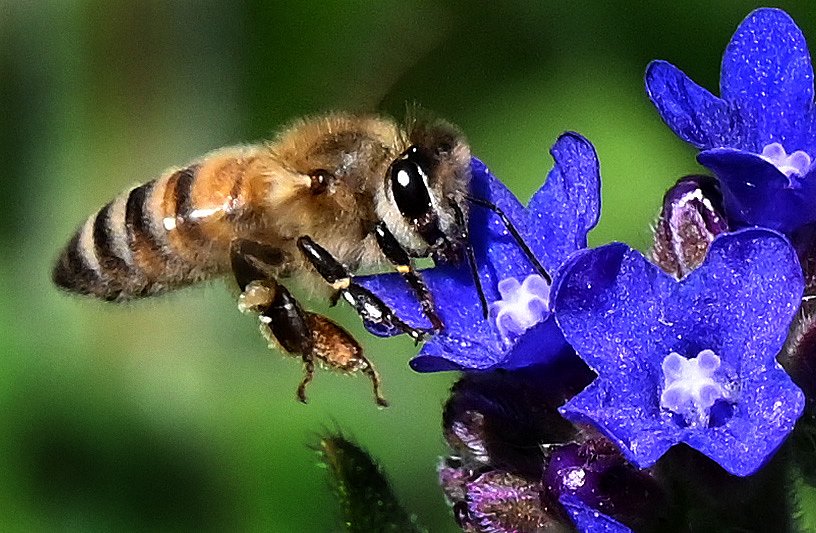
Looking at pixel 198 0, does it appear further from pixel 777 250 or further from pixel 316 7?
pixel 777 250

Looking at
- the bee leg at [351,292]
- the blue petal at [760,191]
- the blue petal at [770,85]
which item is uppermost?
the bee leg at [351,292]

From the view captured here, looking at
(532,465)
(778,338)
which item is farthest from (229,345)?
(778,338)

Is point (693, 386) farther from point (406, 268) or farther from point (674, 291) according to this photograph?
point (406, 268)

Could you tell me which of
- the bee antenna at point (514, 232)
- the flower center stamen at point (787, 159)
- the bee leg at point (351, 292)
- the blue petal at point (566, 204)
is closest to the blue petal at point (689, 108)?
the flower center stamen at point (787, 159)

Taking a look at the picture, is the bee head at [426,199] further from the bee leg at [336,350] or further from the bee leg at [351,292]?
the bee leg at [336,350]

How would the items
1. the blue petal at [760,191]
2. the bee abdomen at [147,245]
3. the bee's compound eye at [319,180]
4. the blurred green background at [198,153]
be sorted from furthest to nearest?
the blurred green background at [198,153]
the bee abdomen at [147,245]
the bee's compound eye at [319,180]
the blue petal at [760,191]

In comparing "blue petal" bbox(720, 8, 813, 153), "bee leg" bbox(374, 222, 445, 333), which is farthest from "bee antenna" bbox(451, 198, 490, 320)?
"blue petal" bbox(720, 8, 813, 153)
